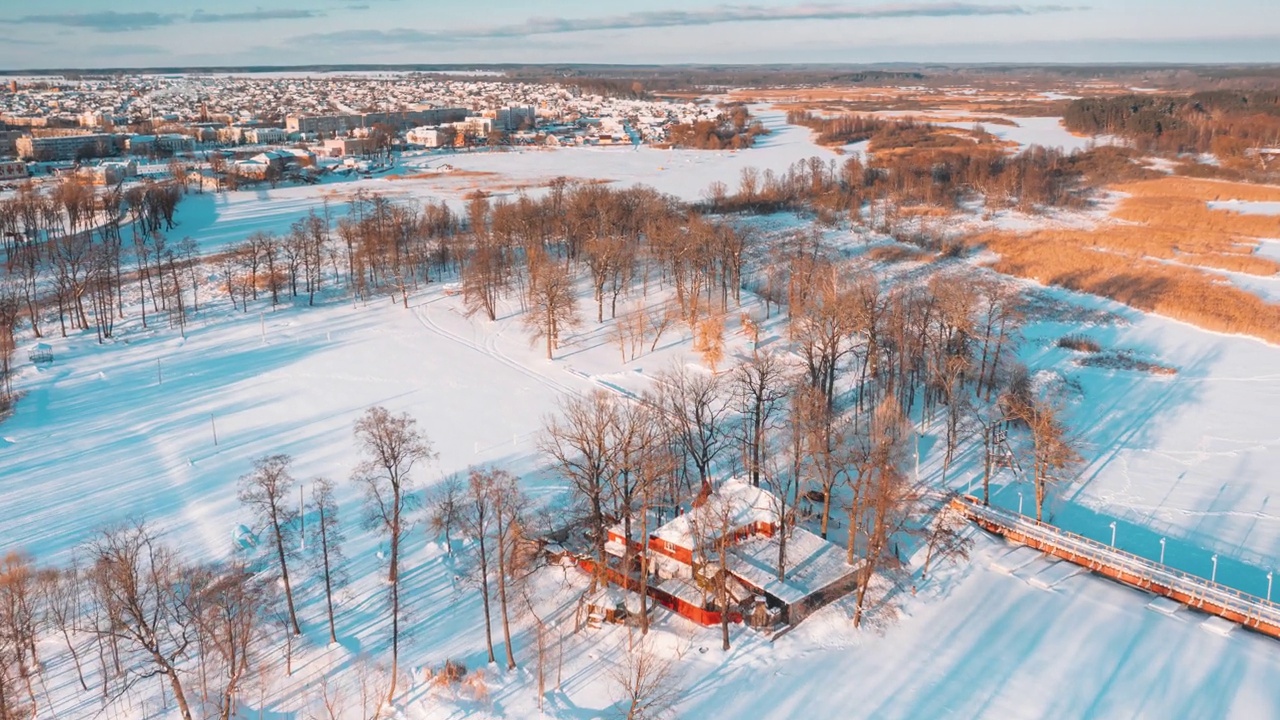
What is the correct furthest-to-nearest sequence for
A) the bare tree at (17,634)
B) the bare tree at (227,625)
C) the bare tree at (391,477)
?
the bare tree at (391,477) < the bare tree at (227,625) < the bare tree at (17,634)

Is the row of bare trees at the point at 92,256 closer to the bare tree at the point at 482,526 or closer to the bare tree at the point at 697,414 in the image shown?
the bare tree at the point at 697,414

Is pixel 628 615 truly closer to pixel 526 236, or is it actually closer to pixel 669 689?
pixel 669 689

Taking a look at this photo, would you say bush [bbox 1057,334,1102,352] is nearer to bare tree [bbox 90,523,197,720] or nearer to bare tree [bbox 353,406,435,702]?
bare tree [bbox 353,406,435,702]

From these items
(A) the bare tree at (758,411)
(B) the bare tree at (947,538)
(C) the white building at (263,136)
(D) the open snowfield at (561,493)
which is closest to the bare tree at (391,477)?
(D) the open snowfield at (561,493)

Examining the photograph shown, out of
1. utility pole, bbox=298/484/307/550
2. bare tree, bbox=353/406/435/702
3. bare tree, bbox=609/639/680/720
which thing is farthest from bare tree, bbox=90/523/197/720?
bare tree, bbox=609/639/680/720

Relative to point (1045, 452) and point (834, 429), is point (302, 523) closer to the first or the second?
point (834, 429)

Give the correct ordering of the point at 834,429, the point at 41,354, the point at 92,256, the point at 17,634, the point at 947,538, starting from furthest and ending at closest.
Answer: the point at 92,256 < the point at 41,354 < the point at 834,429 < the point at 947,538 < the point at 17,634

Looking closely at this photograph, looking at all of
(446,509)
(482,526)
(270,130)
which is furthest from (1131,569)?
(270,130)
